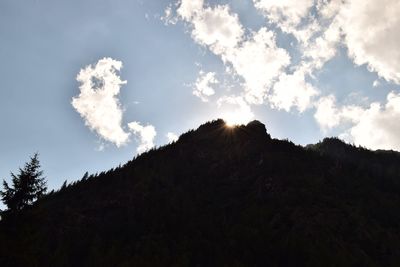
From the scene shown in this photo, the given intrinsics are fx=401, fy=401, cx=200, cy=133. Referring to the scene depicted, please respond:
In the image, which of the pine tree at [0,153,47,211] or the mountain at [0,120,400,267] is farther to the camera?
the mountain at [0,120,400,267]

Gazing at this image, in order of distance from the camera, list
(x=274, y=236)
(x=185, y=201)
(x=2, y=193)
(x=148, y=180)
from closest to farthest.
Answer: (x=2, y=193) < (x=274, y=236) < (x=185, y=201) < (x=148, y=180)

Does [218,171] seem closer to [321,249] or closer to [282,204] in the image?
[282,204]

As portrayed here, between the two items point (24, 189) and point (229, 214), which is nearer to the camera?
point (24, 189)

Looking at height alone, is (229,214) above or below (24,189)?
above

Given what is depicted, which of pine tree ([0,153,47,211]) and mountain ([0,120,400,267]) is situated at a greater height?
mountain ([0,120,400,267])

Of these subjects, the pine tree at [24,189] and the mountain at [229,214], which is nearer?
the pine tree at [24,189]

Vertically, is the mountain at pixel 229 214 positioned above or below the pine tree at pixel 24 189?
above

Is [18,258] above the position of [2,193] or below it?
below

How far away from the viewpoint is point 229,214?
512 feet

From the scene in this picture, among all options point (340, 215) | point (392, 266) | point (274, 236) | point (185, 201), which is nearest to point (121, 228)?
point (185, 201)

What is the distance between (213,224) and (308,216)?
3397 centimetres

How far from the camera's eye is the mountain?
121 m

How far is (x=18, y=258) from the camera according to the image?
29438mm

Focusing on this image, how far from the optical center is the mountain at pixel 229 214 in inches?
4771
